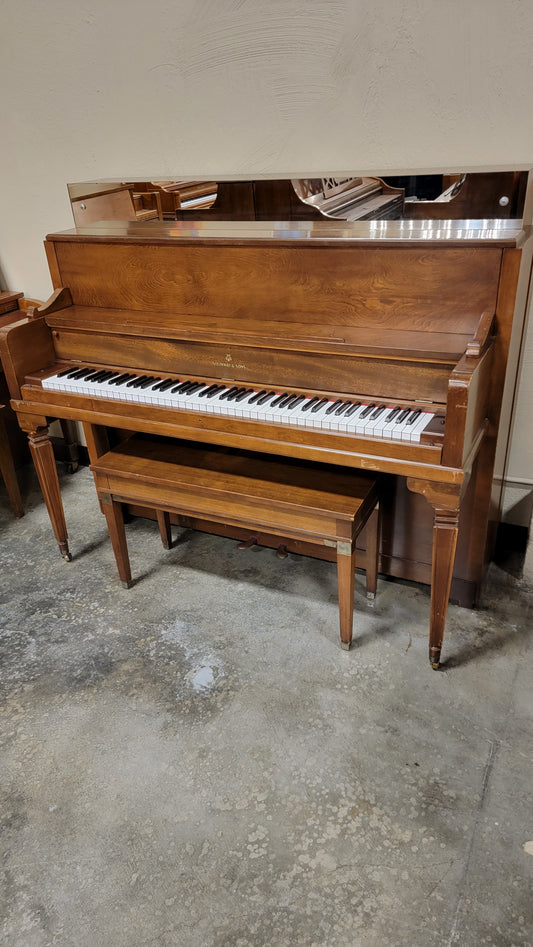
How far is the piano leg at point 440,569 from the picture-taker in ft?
5.91

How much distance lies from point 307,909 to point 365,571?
126cm

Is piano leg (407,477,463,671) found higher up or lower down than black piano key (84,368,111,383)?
lower down

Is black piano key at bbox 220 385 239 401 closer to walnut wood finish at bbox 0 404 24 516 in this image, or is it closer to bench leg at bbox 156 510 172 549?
bench leg at bbox 156 510 172 549

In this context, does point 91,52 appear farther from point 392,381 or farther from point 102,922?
point 102,922

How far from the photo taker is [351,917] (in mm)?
1437

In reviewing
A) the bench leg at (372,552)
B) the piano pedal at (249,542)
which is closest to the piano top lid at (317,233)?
the bench leg at (372,552)

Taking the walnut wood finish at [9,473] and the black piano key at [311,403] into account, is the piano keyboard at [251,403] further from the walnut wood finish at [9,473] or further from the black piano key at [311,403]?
the walnut wood finish at [9,473]

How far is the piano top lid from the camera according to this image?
1810mm

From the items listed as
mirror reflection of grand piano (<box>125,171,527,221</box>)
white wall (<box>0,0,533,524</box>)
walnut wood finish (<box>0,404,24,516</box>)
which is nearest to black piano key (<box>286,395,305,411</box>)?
mirror reflection of grand piano (<box>125,171,527,221</box>)

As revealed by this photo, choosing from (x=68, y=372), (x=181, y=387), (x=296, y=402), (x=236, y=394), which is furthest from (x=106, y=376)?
(x=296, y=402)

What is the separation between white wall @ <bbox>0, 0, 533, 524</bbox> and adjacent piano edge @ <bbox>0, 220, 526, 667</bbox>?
414 millimetres

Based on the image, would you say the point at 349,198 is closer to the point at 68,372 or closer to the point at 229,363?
the point at 229,363

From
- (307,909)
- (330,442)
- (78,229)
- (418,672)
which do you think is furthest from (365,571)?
(78,229)

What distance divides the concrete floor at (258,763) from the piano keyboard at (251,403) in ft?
2.56
